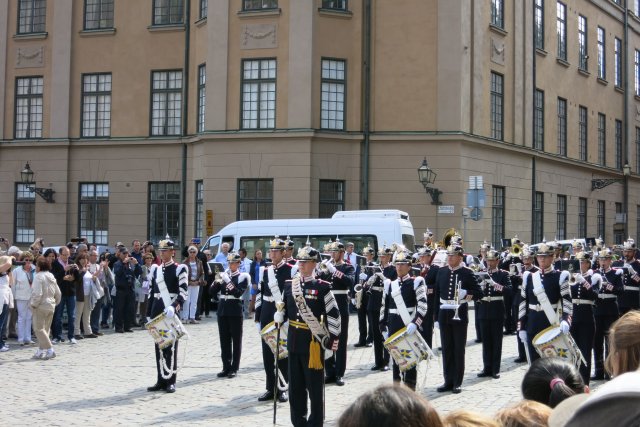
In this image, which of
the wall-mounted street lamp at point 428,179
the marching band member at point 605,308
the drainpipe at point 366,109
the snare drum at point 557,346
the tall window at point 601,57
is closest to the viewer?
the snare drum at point 557,346

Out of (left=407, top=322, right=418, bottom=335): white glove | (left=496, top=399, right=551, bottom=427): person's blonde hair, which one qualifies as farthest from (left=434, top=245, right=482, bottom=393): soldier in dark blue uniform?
(left=496, top=399, right=551, bottom=427): person's blonde hair

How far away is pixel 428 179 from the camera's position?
96.1 feet

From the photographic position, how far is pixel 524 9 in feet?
116

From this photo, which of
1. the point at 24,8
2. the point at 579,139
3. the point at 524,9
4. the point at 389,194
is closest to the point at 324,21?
the point at 389,194

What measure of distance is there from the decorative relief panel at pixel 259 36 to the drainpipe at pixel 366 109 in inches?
124

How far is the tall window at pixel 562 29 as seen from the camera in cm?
3921

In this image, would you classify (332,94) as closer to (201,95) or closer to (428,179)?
(428,179)

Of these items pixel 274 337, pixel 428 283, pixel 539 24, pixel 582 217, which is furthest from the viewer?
pixel 582 217

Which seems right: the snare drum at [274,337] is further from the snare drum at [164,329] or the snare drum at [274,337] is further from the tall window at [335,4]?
the tall window at [335,4]

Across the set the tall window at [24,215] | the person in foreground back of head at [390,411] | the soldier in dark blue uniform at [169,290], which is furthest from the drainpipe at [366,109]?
the person in foreground back of head at [390,411]

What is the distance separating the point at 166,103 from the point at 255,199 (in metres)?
6.13

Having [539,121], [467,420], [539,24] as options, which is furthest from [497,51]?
[467,420]

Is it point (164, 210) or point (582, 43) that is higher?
point (582, 43)

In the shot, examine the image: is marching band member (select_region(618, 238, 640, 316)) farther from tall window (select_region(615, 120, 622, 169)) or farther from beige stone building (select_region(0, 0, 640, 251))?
tall window (select_region(615, 120, 622, 169))
